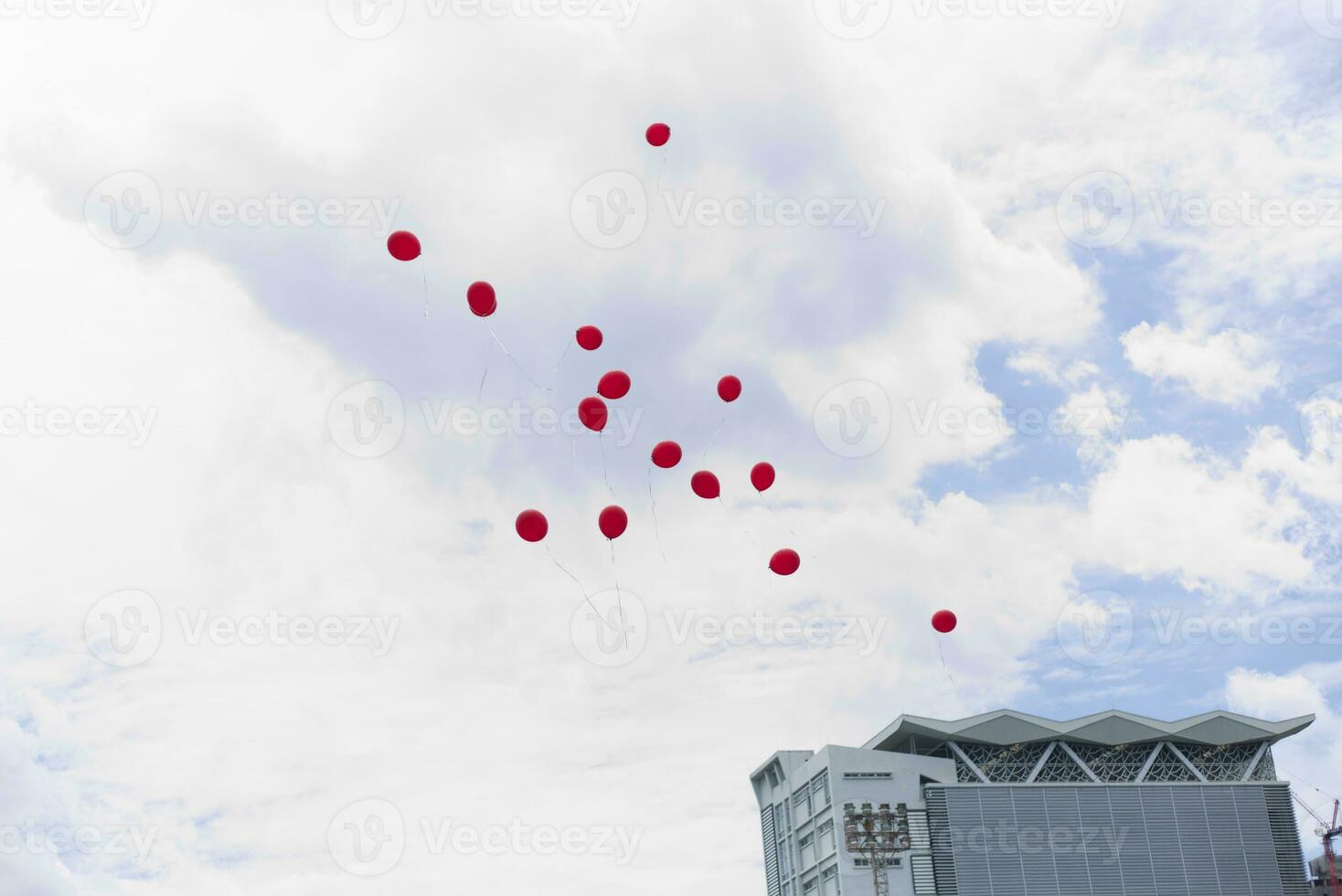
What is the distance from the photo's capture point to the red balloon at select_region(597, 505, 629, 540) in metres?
17.4

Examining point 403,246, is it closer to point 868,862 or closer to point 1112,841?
point 868,862

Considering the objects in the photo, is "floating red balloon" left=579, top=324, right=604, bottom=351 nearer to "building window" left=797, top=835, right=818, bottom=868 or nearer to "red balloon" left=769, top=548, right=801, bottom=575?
"red balloon" left=769, top=548, right=801, bottom=575

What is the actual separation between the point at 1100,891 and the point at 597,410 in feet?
186

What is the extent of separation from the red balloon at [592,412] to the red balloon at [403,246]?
3.54m

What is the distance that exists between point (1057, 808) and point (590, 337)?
54.9 metres

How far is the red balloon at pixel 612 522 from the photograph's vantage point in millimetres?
17406

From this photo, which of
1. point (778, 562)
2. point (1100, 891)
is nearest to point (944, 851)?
point (1100, 891)

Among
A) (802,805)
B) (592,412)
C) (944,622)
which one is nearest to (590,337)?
(592,412)

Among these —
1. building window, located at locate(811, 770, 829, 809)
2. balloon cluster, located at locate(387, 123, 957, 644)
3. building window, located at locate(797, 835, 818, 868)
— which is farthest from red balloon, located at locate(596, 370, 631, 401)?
building window, located at locate(797, 835, 818, 868)

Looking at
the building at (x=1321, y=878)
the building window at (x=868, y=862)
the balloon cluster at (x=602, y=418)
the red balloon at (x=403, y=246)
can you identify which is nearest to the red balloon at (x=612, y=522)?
the balloon cluster at (x=602, y=418)

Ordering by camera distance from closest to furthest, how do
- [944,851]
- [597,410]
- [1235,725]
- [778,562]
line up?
1. [597,410]
2. [778,562]
3. [944,851]
4. [1235,725]

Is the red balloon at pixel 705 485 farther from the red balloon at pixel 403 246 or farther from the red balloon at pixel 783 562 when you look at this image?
the red balloon at pixel 403 246

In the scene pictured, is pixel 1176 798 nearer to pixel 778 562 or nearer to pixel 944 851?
pixel 944 851

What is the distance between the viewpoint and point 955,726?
64.2 meters
